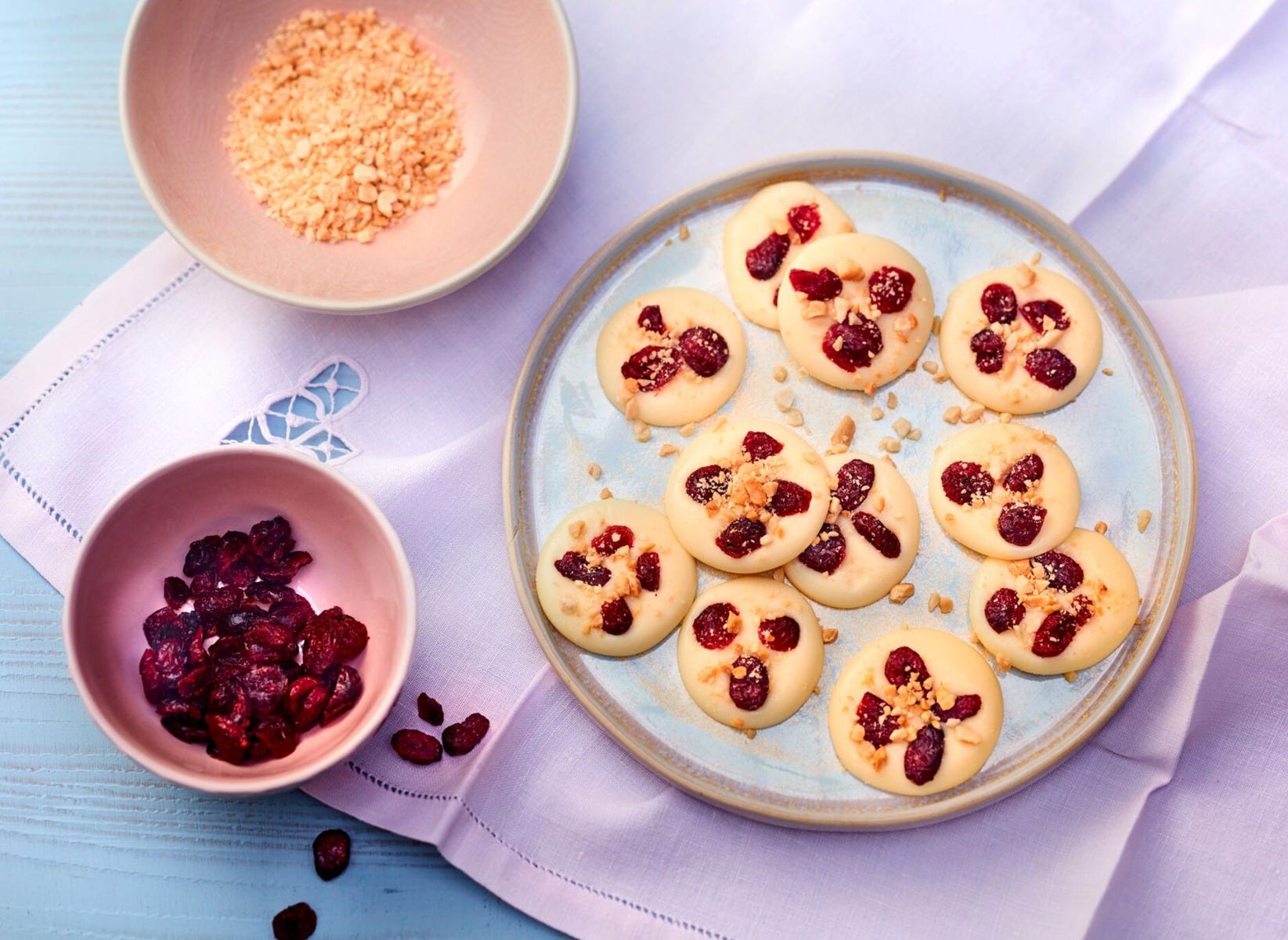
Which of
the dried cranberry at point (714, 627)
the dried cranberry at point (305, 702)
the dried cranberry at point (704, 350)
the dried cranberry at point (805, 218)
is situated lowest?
the dried cranberry at point (305, 702)

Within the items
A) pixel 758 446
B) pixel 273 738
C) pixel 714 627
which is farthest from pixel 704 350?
pixel 273 738

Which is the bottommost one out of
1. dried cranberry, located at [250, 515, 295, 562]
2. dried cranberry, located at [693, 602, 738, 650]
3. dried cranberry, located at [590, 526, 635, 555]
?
dried cranberry, located at [250, 515, 295, 562]

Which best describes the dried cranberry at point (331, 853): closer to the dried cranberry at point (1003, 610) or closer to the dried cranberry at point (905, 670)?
the dried cranberry at point (905, 670)

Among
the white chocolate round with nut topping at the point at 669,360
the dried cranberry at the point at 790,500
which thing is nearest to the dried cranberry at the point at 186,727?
the white chocolate round with nut topping at the point at 669,360

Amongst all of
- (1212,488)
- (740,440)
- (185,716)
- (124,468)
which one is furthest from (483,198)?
(1212,488)

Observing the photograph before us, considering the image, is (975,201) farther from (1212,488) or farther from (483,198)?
(483,198)

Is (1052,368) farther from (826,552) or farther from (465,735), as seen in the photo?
(465,735)

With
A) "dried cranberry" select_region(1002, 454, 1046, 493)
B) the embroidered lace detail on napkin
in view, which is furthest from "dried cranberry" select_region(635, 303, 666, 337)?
"dried cranberry" select_region(1002, 454, 1046, 493)

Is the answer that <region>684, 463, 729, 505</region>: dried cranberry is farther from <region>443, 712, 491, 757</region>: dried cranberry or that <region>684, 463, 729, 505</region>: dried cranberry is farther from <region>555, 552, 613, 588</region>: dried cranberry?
<region>443, 712, 491, 757</region>: dried cranberry
